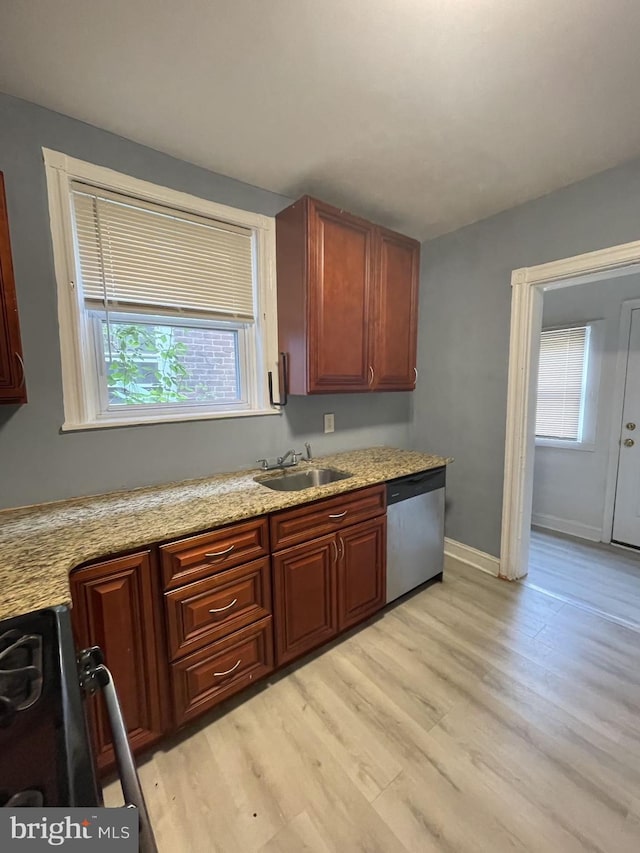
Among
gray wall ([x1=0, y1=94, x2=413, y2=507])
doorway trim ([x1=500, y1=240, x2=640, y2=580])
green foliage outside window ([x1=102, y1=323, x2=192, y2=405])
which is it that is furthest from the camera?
doorway trim ([x1=500, y1=240, x2=640, y2=580])

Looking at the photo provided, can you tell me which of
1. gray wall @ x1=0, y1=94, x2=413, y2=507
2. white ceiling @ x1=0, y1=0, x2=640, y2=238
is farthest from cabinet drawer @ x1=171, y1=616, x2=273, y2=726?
white ceiling @ x1=0, y1=0, x2=640, y2=238

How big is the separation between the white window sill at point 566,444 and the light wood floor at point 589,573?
828mm

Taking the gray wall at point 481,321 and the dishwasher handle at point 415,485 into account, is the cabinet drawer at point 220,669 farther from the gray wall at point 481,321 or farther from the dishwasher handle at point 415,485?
the gray wall at point 481,321

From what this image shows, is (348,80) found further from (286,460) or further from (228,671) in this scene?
(228,671)

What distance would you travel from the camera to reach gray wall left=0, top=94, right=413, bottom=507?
5.03 feet

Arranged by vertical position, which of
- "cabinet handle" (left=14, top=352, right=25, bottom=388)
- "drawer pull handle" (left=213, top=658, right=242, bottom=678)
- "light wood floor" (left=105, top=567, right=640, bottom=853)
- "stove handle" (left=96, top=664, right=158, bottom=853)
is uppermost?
"cabinet handle" (left=14, top=352, right=25, bottom=388)

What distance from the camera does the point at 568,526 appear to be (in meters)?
3.42

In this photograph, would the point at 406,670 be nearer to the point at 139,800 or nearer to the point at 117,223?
the point at 139,800

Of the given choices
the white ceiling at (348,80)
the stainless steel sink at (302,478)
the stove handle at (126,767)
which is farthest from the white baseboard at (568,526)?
the stove handle at (126,767)

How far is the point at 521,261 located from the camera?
2400 millimetres

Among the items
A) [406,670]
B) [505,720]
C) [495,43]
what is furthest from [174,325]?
[505,720]

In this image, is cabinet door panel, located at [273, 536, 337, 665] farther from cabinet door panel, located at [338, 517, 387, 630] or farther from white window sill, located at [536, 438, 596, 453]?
white window sill, located at [536, 438, 596, 453]

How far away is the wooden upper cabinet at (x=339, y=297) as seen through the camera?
6.77 ft

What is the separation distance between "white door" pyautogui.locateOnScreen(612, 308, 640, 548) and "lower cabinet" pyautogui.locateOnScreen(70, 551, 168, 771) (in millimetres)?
3621
